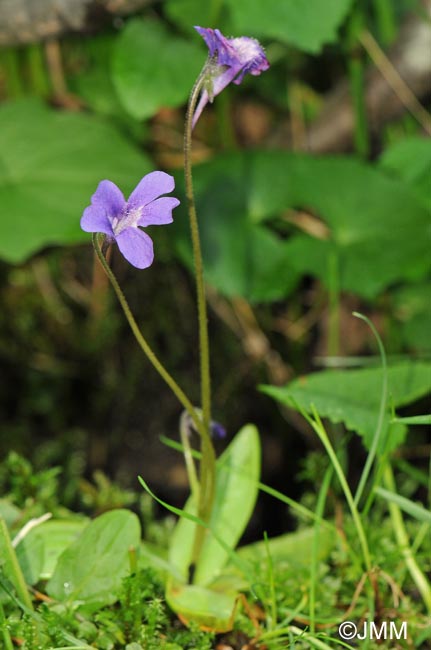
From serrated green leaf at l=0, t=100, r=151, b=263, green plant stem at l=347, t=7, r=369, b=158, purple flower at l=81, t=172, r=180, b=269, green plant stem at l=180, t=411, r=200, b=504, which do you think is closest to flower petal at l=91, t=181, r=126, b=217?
purple flower at l=81, t=172, r=180, b=269

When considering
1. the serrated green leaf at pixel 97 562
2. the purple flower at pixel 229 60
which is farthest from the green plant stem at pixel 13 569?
the purple flower at pixel 229 60

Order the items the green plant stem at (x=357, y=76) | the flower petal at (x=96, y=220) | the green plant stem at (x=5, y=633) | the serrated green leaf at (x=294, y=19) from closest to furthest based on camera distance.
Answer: the flower petal at (x=96, y=220) → the green plant stem at (x=5, y=633) → the serrated green leaf at (x=294, y=19) → the green plant stem at (x=357, y=76)

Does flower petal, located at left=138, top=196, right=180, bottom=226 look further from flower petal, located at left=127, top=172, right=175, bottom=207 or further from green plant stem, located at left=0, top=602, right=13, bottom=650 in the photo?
green plant stem, located at left=0, top=602, right=13, bottom=650

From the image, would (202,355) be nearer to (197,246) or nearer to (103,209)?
(197,246)

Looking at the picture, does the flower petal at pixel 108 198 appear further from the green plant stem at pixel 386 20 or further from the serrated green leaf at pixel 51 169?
the green plant stem at pixel 386 20

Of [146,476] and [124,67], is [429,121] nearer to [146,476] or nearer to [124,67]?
[124,67]

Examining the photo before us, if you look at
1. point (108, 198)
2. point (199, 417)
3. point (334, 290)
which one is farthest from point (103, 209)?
point (334, 290)
